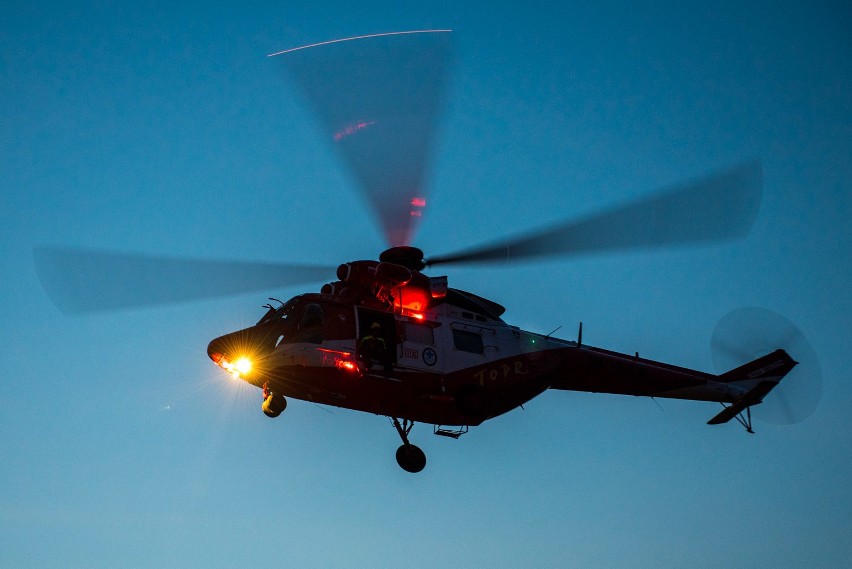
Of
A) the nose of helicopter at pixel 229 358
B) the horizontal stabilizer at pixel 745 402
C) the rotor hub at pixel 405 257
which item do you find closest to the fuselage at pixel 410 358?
the nose of helicopter at pixel 229 358

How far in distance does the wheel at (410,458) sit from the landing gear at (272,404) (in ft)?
10.7

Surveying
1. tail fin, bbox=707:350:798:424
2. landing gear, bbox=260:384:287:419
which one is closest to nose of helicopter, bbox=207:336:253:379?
landing gear, bbox=260:384:287:419

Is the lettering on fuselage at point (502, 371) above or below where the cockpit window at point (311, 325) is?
below

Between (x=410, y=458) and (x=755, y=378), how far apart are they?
9.78 meters

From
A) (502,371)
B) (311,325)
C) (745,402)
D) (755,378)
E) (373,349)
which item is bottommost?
(745,402)

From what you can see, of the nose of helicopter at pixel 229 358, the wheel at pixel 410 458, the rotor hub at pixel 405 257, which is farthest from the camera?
the wheel at pixel 410 458

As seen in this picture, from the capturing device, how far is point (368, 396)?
17.5 meters

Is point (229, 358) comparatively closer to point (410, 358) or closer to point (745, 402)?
point (410, 358)

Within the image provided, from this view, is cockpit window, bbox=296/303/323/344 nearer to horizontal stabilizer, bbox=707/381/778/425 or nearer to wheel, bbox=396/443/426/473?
wheel, bbox=396/443/426/473

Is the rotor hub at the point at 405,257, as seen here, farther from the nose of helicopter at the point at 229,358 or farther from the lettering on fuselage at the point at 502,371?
the nose of helicopter at the point at 229,358

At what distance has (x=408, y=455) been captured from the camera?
62.4 ft

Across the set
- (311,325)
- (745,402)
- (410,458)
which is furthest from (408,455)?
(745,402)

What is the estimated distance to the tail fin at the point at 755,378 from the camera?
2156cm

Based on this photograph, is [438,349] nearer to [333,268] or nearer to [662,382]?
[333,268]
